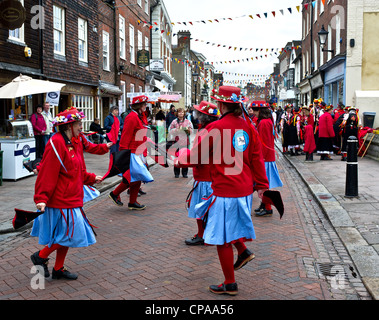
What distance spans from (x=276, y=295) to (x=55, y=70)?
44.5 feet

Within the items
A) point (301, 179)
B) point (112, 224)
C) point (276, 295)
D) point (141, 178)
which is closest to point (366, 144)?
point (301, 179)

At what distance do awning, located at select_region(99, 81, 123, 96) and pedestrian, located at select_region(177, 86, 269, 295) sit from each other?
54.5 feet

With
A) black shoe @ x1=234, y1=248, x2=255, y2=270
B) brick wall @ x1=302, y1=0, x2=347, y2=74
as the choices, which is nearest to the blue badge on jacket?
black shoe @ x1=234, y1=248, x2=255, y2=270

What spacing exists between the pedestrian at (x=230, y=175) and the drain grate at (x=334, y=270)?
1.18m

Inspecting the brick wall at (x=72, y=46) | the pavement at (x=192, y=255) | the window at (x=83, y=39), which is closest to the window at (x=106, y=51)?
the brick wall at (x=72, y=46)

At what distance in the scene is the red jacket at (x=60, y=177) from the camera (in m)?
4.15

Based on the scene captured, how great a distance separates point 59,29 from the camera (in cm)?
1600

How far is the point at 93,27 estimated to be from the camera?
19.1m

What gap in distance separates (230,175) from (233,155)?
0.62 feet

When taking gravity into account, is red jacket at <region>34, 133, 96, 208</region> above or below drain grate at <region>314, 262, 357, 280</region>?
above

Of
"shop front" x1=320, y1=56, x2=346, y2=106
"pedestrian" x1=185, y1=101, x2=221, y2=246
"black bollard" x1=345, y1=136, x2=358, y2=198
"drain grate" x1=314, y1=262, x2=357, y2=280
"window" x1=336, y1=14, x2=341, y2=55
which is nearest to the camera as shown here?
"drain grate" x1=314, y1=262, x2=357, y2=280

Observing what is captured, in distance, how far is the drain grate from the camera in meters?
4.57

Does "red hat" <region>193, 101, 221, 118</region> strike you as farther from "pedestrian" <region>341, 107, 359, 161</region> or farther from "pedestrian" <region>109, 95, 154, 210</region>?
"pedestrian" <region>341, 107, 359, 161</region>

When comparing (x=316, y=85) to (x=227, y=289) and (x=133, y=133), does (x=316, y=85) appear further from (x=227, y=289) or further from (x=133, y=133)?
(x=227, y=289)
